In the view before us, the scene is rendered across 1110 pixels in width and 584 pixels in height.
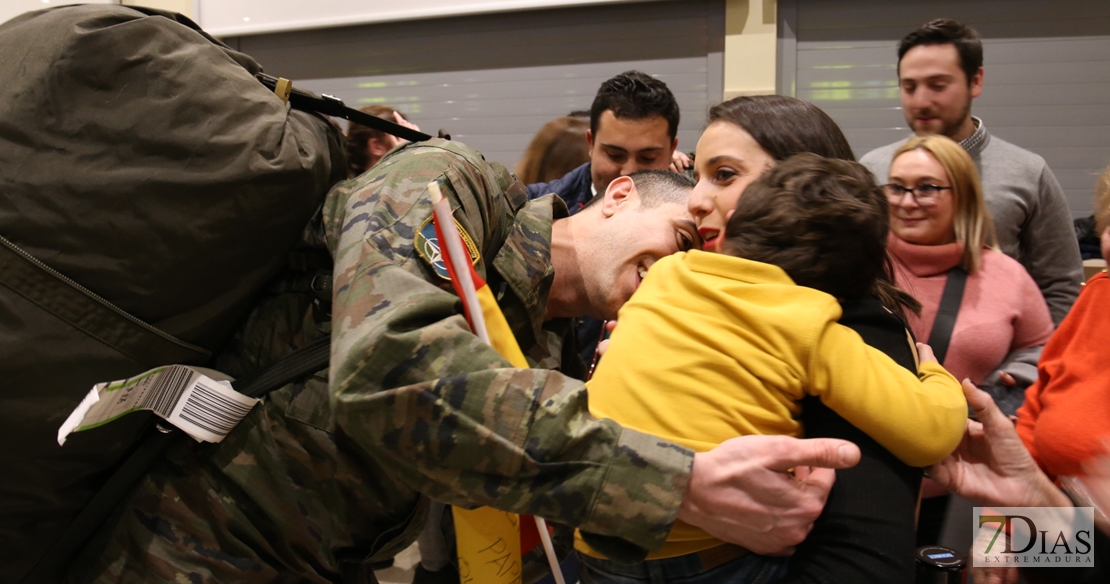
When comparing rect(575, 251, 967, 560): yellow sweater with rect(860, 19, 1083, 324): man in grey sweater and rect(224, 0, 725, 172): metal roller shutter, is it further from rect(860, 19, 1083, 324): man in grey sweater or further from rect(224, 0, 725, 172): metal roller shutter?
rect(224, 0, 725, 172): metal roller shutter

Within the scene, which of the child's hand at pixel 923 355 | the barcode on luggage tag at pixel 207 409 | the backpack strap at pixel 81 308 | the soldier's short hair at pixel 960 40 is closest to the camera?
the backpack strap at pixel 81 308

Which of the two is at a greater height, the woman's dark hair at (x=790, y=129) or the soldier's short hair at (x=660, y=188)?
the woman's dark hair at (x=790, y=129)

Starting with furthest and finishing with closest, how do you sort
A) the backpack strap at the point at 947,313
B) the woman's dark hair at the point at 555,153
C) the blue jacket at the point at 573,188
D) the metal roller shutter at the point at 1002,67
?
the metal roller shutter at the point at 1002,67 → the woman's dark hair at the point at 555,153 → the blue jacket at the point at 573,188 → the backpack strap at the point at 947,313

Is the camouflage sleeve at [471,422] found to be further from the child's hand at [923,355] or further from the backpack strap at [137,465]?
the child's hand at [923,355]

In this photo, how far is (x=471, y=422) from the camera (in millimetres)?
1008

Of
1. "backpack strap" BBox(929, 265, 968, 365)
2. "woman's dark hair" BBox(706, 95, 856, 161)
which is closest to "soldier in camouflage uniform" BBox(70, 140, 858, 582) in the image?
"woman's dark hair" BBox(706, 95, 856, 161)

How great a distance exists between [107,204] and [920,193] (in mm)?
2000

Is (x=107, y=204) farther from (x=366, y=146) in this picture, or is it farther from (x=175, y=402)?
(x=366, y=146)

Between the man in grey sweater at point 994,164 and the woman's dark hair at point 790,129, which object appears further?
the man in grey sweater at point 994,164

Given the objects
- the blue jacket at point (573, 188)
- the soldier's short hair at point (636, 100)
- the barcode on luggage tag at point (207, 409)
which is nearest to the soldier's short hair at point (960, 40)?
the soldier's short hair at point (636, 100)

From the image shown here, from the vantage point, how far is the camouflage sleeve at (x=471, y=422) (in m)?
1.00

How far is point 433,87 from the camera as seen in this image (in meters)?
5.53

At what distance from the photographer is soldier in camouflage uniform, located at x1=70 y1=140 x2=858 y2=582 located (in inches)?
40.0

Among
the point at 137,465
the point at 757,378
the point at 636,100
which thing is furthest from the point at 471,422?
the point at 636,100
